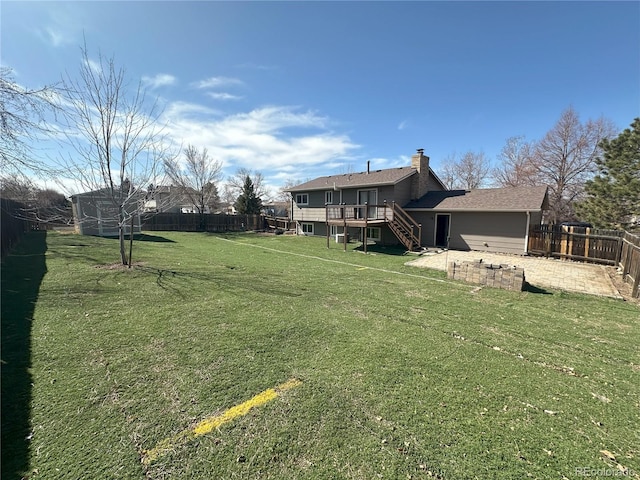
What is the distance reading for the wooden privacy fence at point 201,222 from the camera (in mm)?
26312

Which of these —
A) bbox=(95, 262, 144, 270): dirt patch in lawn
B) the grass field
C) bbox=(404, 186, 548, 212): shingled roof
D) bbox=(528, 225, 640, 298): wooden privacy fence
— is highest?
bbox=(404, 186, 548, 212): shingled roof

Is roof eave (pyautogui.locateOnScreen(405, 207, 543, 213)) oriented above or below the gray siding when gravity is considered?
above

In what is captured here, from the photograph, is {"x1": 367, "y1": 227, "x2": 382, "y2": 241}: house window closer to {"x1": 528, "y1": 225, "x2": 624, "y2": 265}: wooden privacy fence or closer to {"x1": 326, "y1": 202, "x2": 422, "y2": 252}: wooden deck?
{"x1": 326, "y1": 202, "x2": 422, "y2": 252}: wooden deck

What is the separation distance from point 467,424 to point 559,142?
31.7 metres

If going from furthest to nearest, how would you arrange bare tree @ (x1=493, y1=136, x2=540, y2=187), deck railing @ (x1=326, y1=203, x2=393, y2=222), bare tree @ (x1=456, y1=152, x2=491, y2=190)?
bare tree @ (x1=456, y1=152, x2=491, y2=190) < bare tree @ (x1=493, y1=136, x2=540, y2=187) < deck railing @ (x1=326, y1=203, x2=393, y2=222)

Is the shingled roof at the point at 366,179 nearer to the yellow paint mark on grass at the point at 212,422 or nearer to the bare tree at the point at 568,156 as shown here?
the yellow paint mark on grass at the point at 212,422

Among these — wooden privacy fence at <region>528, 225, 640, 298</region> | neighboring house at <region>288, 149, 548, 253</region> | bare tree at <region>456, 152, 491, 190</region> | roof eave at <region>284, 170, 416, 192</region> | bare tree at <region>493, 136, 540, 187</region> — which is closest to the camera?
wooden privacy fence at <region>528, 225, 640, 298</region>

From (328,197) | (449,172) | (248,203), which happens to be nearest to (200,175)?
(248,203)

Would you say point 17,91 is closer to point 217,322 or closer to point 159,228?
point 217,322

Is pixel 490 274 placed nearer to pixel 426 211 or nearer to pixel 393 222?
pixel 393 222

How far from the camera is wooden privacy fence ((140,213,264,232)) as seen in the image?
26.3 meters

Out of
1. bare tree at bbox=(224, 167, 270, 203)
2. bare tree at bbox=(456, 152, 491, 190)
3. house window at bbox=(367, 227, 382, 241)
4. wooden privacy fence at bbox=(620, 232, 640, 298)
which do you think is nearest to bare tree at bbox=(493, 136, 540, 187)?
bare tree at bbox=(456, 152, 491, 190)

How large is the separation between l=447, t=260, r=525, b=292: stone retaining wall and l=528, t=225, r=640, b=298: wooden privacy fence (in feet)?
15.8

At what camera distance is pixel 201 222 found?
28844 mm
